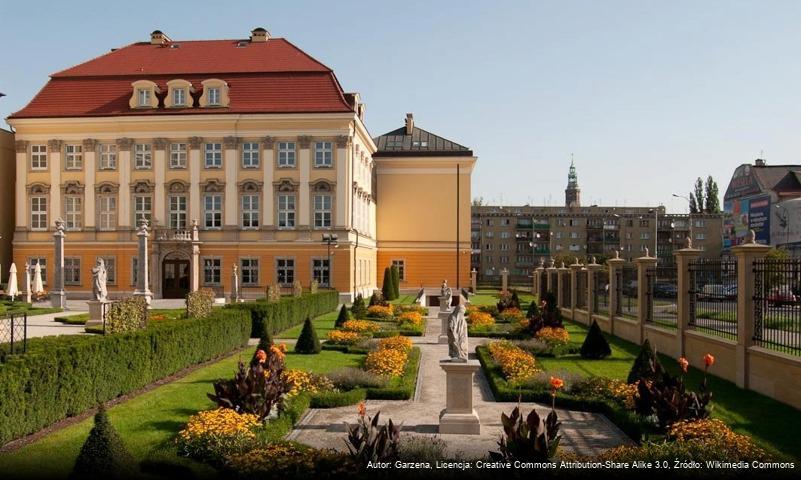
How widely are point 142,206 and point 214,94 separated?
813cm

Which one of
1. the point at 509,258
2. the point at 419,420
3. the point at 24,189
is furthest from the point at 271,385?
the point at 509,258

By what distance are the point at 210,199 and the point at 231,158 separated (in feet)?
9.22

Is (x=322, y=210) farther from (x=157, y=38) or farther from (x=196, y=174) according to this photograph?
(x=157, y=38)

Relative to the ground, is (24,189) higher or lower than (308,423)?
higher

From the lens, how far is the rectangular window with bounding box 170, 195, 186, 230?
43938 mm

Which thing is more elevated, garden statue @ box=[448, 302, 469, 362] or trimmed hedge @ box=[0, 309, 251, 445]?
garden statue @ box=[448, 302, 469, 362]

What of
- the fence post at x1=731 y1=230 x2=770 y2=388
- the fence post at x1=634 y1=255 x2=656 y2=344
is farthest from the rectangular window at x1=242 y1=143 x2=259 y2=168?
the fence post at x1=731 y1=230 x2=770 y2=388

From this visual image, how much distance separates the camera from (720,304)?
55.5ft

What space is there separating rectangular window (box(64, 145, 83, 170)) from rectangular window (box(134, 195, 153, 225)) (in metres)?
4.23

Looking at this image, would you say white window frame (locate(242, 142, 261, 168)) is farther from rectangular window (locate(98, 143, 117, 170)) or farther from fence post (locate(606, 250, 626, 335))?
fence post (locate(606, 250, 626, 335))

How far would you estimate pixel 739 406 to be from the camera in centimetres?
1302

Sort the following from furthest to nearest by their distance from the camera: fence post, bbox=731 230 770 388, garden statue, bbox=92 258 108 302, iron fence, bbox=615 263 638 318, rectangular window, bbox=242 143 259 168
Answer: rectangular window, bbox=242 143 259 168, garden statue, bbox=92 258 108 302, iron fence, bbox=615 263 638 318, fence post, bbox=731 230 770 388

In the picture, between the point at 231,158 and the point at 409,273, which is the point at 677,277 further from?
the point at 409,273

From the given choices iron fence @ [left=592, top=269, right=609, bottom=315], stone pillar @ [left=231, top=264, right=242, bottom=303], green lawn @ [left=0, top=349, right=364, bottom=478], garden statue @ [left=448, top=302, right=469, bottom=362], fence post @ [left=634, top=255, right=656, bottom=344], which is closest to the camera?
green lawn @ [left=0, top=349, right=364, bottom=478]
